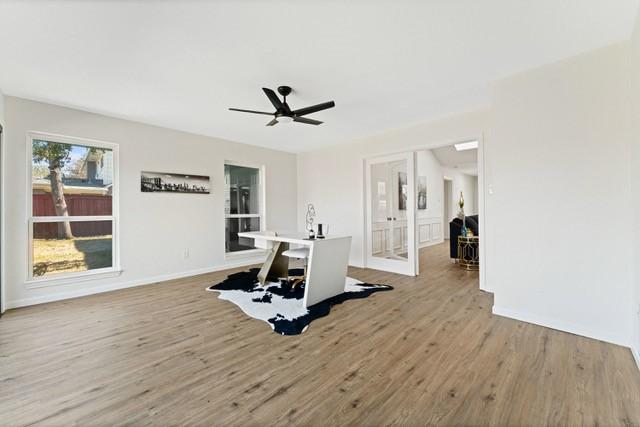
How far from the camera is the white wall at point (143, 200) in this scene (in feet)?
10.8

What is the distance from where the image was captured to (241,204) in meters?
5.72

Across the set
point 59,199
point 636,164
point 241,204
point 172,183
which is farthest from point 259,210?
point 636,164

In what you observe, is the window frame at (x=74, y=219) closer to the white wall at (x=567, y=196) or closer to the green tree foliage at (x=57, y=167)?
the green tree foliage at (x=57, y=167)

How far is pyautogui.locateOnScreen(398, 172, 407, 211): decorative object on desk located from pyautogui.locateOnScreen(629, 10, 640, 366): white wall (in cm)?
273

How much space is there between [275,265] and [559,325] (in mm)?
3359

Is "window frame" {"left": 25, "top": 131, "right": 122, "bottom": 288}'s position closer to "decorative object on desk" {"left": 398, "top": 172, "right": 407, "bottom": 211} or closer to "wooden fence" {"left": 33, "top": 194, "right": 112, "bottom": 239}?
"wooden fence" {"left": 33, "top": 194, "right": 112, "bottom": 239}

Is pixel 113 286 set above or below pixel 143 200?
below

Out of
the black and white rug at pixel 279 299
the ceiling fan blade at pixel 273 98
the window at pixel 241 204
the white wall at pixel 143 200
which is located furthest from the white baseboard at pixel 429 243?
the ceiling fan blade at pixel 273 98

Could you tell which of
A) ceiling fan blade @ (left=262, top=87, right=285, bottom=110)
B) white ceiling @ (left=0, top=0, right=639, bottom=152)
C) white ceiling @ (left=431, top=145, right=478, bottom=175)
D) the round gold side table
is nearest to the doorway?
white ceiling @ (left=431, top=145, right=478, bottom=175)

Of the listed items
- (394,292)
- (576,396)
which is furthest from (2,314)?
(576,396)

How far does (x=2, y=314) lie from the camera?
10.0 ft

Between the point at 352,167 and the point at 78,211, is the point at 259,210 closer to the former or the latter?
the point at 352,167

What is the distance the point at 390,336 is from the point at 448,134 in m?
3.03

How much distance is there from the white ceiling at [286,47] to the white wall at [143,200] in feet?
1.25
